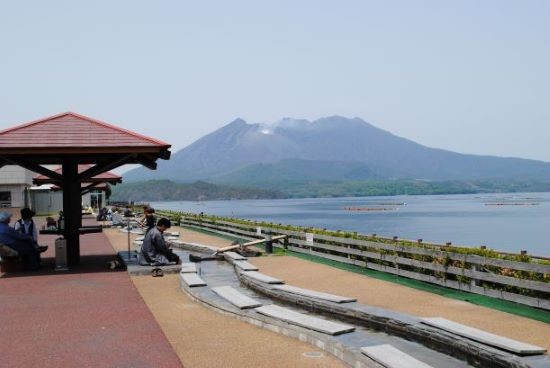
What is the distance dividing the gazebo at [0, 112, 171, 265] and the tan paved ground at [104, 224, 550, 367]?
10.9 ft

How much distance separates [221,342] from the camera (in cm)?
750

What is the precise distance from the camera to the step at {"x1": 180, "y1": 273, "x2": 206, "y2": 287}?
37.3ft

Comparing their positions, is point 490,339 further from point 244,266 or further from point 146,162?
point 146,162

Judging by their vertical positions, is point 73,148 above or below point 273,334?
above

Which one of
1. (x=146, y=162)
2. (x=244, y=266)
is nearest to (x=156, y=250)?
(x=244, y=266)

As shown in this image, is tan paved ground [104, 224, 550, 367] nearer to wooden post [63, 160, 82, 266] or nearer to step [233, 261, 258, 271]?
step [233, 261, 258, 271]

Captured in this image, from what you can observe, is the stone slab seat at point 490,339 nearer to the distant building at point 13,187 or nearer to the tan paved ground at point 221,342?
the tan paved ground at point 221,342

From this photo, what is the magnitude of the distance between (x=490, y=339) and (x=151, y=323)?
15.2 feet

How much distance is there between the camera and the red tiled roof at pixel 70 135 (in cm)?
1412

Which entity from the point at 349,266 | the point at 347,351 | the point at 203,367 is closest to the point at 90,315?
the point at 203,367

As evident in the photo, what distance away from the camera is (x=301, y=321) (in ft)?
25.8

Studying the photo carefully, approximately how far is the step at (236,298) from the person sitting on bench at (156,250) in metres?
3.73

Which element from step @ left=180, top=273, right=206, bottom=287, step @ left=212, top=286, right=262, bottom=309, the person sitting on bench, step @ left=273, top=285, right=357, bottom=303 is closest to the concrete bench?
the person sitting on bench

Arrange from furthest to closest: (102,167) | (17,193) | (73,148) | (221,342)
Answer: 1. (17,193)
2. (102,167)
3. (73,148)
4. (221,342)
